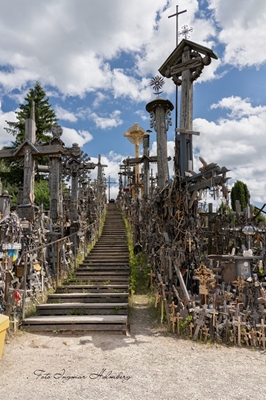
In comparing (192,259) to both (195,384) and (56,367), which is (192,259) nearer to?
(195,384)

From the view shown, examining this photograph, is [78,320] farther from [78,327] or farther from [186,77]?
[186,77]

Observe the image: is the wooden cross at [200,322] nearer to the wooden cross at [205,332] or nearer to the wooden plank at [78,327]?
the wooden cross at [205,332]

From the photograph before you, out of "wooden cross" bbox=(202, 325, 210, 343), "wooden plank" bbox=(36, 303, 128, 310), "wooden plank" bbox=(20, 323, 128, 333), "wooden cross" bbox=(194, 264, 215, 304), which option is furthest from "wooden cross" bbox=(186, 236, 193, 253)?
"wooden plank" bbox=(20, 323, 128, 333)

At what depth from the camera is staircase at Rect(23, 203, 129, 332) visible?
6.42 meters

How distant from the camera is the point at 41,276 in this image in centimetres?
773

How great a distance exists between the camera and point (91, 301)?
25.4 feet

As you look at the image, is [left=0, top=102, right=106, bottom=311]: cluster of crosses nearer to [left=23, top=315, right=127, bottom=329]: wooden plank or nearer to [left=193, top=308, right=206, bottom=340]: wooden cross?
[left=23, top=315, right=127, bottom=329]: wooden plank

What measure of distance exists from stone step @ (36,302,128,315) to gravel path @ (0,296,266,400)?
92cm

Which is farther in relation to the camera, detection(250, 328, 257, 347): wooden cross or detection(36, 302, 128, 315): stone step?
detection(36, 302, 128, 315): stone step

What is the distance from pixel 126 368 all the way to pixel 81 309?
2.76 metres

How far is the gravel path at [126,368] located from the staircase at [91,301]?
0.31 meters

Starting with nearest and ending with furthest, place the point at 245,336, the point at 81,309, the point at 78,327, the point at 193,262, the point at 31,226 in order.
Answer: the point at 245,336
the point at 78,327
the point at 81,309
the point at 31,226
the point at 193,262

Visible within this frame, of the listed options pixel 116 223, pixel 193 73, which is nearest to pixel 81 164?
pixel 116 223

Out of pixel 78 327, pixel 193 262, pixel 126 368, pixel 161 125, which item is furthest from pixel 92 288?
pixel 161 125
